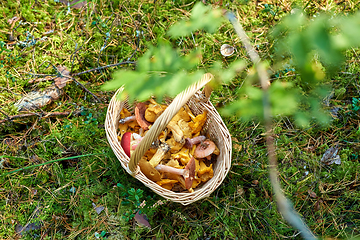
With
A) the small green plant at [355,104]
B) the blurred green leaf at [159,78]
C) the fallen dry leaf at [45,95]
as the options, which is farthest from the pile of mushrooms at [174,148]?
the small green plant at [355,104]

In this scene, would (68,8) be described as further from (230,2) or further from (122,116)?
(230,2)

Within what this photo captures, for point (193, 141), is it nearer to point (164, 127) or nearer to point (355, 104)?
point (164, 127)

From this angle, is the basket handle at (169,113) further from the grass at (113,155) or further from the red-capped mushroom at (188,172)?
the grass at (113,155)

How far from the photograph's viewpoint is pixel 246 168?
2.89 meters

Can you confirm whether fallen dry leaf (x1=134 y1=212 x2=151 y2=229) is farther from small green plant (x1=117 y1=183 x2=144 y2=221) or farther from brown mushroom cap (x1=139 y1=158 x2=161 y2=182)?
brown mushroom cap (x1=139 y1=158 x2=161 y2=182)

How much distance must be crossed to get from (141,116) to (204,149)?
762mm

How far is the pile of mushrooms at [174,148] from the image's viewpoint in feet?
7.85

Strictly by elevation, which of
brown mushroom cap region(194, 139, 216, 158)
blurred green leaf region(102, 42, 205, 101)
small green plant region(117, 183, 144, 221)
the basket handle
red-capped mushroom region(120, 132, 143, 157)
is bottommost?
small green plant region(117, 183, 144, 221)

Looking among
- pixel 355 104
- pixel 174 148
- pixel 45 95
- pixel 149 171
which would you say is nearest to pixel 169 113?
pixel 149 171

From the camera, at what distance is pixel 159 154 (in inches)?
96.7

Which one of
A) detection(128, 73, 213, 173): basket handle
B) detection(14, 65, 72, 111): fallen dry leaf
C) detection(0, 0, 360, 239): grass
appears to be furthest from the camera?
detection(14, 65, 72, 111): fallen dry leaf

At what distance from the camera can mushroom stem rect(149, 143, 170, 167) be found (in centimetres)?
242

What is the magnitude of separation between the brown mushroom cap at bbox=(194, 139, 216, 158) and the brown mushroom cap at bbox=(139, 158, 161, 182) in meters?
0.50

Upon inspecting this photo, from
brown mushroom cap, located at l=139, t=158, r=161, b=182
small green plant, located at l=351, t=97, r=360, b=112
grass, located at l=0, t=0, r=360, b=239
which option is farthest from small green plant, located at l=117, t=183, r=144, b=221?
small green plant, located at l=351, t=97, r=360, b=112
